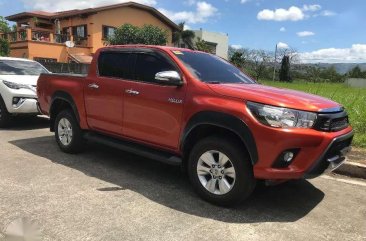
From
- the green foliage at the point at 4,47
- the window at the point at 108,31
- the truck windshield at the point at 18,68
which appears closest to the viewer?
the truck windshield at the point at 18,68

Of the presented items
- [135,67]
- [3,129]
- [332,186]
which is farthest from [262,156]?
[3,129]

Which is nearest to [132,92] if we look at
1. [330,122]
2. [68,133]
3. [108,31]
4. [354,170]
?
[68,133]

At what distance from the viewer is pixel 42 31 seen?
Answer: 3309 centimetres

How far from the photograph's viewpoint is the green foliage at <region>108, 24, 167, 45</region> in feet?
108

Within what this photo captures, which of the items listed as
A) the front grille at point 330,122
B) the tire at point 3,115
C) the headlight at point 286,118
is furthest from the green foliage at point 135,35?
the headlight at point 286,118

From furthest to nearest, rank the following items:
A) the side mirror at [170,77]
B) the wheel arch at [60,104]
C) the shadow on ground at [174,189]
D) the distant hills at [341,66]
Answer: the distant hills at [341,66] < the wheel arch at [60,104] < the side mirror at [170,77] < the shadow on ground at [174,189]

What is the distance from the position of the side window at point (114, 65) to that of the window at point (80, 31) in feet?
98.4

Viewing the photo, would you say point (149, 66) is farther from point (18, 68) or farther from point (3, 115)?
point (18, 68)

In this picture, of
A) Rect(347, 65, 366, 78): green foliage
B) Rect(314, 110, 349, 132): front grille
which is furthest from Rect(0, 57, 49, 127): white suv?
Rect(347, 65, 366, 78): green foliage

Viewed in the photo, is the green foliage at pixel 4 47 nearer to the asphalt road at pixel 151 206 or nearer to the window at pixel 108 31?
the window at pixel 108 31

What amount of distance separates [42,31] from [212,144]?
3196 centimetres

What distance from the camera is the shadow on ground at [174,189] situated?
4316 millimetres

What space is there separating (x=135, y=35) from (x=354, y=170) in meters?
28.9

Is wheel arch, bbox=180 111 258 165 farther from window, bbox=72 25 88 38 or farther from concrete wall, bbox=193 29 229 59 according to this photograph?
concrete wall, bbox=193 29 229 59
